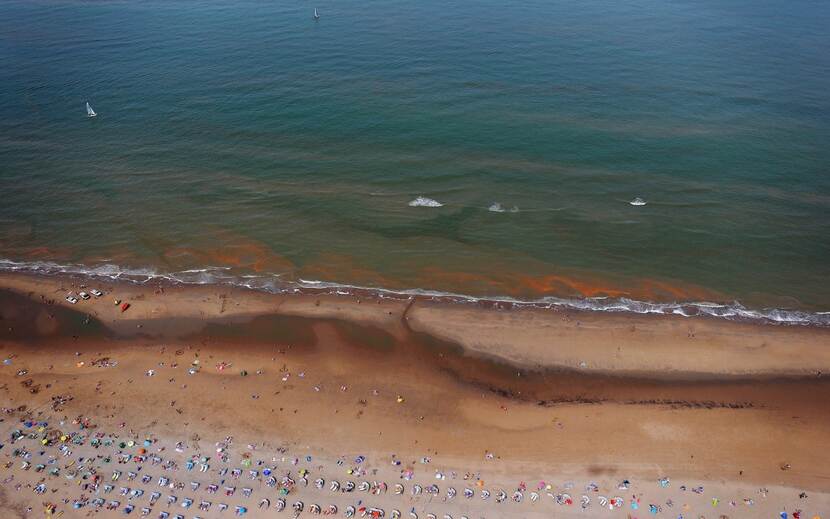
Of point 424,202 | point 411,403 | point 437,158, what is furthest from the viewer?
point 437,158

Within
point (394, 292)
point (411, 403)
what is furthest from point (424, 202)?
point (411, 403)

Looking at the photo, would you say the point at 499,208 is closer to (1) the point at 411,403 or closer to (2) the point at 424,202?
(2) the point at 424,202

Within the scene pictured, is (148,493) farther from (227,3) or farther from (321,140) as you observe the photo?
(227,3)

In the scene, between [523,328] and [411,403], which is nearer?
[411,403]

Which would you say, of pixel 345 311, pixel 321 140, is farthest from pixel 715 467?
pixel 321 140

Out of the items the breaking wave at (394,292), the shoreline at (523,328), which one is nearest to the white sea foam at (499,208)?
the breaking wave at (394,292)

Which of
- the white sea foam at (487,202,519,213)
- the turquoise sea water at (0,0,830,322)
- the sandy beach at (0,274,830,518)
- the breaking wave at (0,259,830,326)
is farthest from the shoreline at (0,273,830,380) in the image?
the white sea foam at (487,202,519,213)

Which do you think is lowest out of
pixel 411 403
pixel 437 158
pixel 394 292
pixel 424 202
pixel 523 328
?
pixel 411 403
